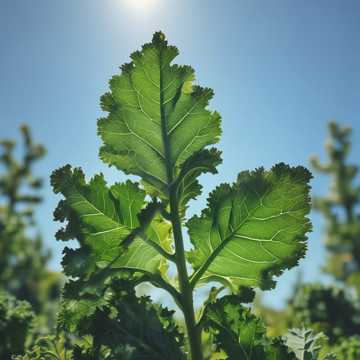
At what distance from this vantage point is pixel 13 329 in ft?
7.77

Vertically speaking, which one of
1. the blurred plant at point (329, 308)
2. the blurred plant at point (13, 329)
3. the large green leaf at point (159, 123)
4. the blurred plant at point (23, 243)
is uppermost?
the blurred plant at point (23, 243)

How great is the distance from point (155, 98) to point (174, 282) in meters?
0.69

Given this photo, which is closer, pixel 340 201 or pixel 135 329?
pixel 135 329

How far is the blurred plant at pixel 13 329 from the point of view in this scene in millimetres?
2344

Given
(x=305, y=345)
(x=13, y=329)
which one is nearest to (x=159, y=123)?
(x=305, y=345)

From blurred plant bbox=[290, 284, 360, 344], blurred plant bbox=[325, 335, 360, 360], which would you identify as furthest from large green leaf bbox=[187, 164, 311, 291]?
blurred plant bbox=[290, 284, 360, 344]

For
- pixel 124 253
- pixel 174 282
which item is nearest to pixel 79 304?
pixel 124 253

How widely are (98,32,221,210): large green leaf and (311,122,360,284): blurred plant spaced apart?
17855 mm

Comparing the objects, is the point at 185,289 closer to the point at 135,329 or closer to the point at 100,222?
the point at 135,329

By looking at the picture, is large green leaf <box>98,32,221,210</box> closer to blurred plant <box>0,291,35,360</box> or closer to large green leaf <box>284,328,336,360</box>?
large green leaf <box>284,328,336,360</box>

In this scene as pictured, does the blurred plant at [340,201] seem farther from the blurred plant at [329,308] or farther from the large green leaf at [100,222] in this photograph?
the large green leaf at [100,222]

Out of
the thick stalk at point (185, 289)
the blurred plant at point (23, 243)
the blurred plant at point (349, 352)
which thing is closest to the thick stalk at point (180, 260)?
the thick stalk at point (185, 289)

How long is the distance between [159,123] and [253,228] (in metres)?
0.51

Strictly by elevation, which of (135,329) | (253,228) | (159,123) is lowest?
(135,329)
